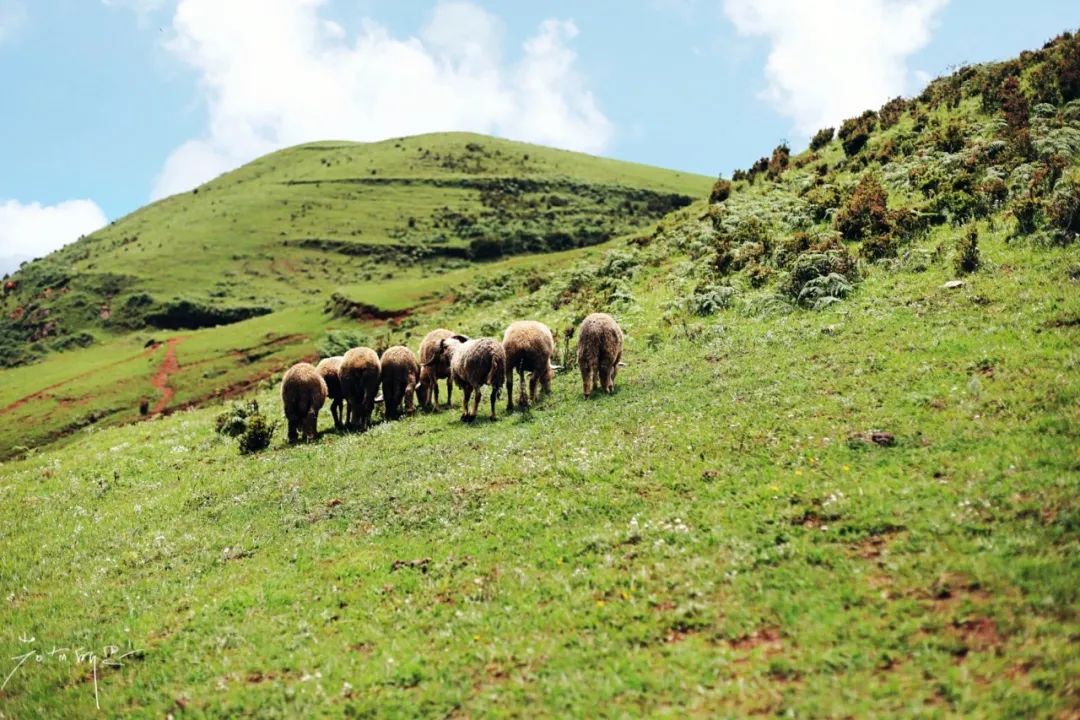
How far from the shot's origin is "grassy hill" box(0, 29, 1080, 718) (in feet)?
25.2

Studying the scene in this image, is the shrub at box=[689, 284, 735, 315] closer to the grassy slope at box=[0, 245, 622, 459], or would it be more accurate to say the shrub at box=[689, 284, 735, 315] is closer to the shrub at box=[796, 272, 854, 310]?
the shrub at box=[796, 272, 854, 310]

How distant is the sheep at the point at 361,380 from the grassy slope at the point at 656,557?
5353 mm

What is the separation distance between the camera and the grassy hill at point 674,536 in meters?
7.69

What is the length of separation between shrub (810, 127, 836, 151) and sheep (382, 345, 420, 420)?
125 ft

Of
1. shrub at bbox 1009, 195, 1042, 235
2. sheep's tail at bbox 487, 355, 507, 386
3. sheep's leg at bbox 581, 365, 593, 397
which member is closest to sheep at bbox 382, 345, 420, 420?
sheep's tail at bbox 487, 355, 507, 386

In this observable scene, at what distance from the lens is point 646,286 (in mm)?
35938

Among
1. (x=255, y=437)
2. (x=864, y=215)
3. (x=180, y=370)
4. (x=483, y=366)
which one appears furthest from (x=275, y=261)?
(x=864, y=215)

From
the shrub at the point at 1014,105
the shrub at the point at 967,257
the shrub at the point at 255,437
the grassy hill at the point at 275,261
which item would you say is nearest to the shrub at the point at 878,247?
the shrub at the point at 967,257

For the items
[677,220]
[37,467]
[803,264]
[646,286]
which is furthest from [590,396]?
[677,220]

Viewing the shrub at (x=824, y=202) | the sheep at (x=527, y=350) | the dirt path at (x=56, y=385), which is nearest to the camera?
the sheep at (x=527, y=350)

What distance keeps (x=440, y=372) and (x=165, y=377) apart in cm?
5521

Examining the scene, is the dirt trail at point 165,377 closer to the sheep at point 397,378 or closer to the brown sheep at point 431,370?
the brown sheep at point 431,370

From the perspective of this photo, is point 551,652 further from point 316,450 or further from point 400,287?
point 400,287

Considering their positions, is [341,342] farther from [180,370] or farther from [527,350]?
[527,350]
